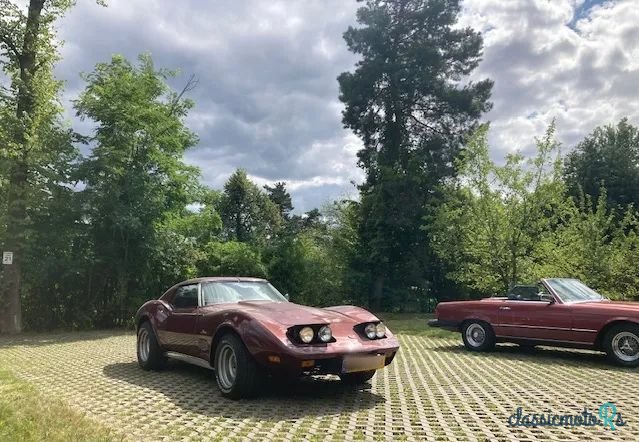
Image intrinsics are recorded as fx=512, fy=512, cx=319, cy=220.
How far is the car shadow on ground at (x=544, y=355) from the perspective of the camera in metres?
Answer: 8.80

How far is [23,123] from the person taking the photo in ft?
47.4

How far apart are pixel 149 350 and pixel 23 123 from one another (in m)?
9.90

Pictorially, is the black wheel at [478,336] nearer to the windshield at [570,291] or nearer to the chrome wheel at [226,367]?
the windshield at [570,291]

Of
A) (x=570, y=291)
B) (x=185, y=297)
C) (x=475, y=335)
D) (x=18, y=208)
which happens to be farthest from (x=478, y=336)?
(x=18, y=208)

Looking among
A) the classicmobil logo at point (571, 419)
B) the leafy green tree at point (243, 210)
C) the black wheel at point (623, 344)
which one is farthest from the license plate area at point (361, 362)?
the leafy green tree at point (243, 210)

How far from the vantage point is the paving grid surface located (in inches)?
177

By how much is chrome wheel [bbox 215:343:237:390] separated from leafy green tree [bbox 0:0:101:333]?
1089 cm

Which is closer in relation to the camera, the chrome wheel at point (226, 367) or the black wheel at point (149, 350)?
the chrome wheel at point (226, 367)

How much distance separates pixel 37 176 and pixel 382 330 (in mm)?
13092

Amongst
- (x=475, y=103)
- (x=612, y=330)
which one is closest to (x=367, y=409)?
(x=612, y=330)

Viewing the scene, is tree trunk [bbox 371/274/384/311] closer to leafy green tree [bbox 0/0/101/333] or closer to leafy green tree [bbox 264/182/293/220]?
leafy green tree [bbox 0/0/101/333]

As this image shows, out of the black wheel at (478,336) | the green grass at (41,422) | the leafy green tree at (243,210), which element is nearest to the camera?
the green grass at (41,422)

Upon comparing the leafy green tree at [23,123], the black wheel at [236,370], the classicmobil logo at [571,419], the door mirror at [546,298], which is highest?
the leafy green tree at [23,123]

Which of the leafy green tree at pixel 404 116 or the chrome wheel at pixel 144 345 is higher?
the leafy green tree at pixel 404 116
